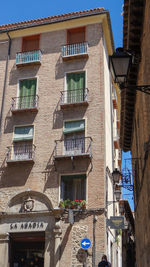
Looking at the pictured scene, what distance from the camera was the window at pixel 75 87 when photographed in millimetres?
19672

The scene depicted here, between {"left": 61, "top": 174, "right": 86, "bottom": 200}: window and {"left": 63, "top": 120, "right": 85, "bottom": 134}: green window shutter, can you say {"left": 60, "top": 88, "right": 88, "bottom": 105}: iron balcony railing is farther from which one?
{"left": 61, "top": 174, "right": 86, "bottom": 200}: window

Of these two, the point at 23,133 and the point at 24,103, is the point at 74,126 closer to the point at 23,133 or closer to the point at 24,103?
the point at 23,133

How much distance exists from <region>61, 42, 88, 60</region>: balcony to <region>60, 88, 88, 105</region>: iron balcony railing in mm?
2222

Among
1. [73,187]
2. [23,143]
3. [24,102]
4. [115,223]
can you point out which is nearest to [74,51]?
[24,102]

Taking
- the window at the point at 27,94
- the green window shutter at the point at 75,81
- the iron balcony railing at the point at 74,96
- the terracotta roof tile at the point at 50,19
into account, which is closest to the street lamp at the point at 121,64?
the iron balcony railing at the point at 74,96

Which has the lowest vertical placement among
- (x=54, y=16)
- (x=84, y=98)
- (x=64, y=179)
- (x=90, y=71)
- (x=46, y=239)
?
(x=46, y=239)

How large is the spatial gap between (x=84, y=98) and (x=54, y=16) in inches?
268

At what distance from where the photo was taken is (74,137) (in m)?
18.9

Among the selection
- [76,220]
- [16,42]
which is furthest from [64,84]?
[76,220]

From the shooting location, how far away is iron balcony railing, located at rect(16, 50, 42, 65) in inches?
840

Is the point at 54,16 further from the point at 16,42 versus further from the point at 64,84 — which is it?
the point at 64,84

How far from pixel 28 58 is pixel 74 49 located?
300cm

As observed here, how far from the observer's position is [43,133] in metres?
19.5

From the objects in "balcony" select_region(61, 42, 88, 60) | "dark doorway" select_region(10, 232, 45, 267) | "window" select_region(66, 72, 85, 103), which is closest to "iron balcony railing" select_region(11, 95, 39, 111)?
"window" select_region(66, 72, 85, 103)
